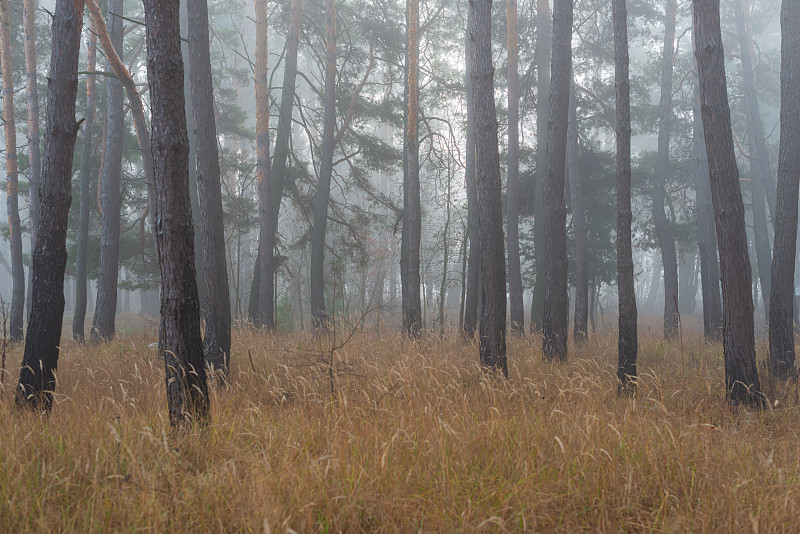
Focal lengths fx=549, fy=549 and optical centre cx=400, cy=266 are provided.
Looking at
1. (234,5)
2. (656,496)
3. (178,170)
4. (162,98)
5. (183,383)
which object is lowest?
(656,496)

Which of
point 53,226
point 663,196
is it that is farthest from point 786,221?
point 53,226

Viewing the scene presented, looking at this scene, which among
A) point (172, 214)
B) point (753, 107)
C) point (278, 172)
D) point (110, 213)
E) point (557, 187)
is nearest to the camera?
point (172, 214)

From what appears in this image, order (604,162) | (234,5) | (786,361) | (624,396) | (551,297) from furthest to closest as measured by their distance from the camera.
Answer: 1. (234,5)
2. (604,162)
3. (551,297)
4. (786,361)
5. (624,396)

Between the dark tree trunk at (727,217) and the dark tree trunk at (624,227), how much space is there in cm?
88

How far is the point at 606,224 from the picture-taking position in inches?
629

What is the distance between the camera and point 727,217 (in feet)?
17.4

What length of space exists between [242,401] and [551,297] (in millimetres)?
5097

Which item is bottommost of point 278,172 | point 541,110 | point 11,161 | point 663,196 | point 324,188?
point 663,196

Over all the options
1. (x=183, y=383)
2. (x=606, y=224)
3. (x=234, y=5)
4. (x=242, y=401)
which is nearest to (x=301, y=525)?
(x=183, y=383)

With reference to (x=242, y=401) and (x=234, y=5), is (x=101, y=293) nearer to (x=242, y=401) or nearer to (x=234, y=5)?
(x=242, y=401)

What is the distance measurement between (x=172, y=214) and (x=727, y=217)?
16.3 ft

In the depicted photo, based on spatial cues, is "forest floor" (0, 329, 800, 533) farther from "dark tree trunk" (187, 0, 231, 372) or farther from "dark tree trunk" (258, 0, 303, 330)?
"dark tree trunk" (258, 0, 303, 330)

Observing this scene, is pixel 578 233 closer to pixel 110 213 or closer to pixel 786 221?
pixel 786 221

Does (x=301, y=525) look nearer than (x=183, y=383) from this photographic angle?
Yes
